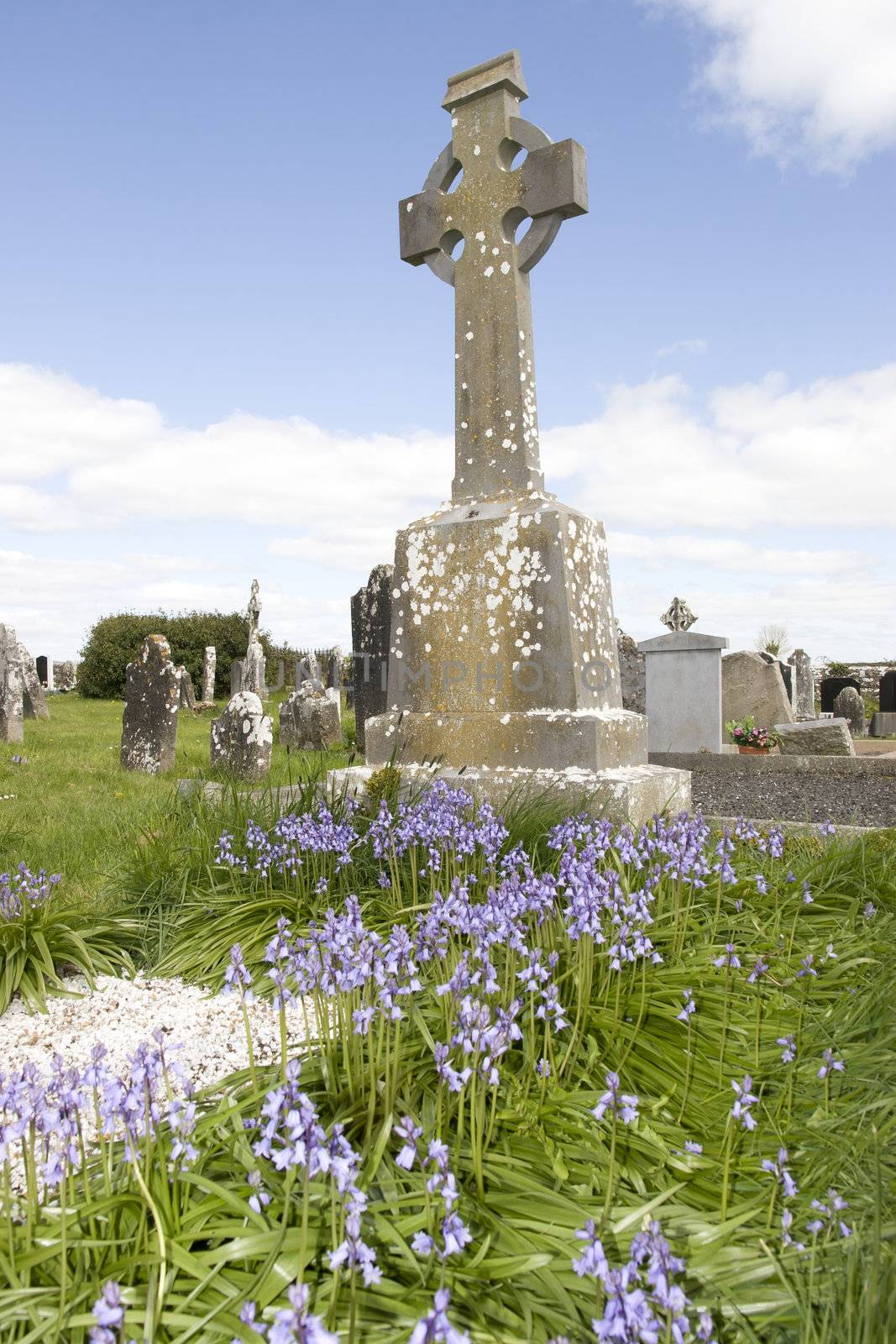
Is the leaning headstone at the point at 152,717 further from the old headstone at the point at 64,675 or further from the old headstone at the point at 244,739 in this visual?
the old headstone at the point at 64,675

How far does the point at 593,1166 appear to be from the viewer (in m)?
2.10

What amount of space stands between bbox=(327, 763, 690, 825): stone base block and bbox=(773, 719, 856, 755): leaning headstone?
702 cm

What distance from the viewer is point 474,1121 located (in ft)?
6.41

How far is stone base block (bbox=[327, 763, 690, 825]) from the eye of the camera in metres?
5.11

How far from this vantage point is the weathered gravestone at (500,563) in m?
5.52

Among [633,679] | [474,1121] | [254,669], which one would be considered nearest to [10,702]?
[633,679]

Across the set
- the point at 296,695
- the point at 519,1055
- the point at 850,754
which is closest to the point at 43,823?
the point at 519,1055

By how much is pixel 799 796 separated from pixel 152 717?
714 cm

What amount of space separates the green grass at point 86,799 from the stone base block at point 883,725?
1173 centimetres

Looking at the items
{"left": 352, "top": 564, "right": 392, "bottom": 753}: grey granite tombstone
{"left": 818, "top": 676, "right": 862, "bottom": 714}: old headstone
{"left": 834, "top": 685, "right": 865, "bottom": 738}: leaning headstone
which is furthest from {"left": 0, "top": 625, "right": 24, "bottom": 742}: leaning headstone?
{"left": 818, "top": 676, "right": 862, "bottom": 714}: old headstone

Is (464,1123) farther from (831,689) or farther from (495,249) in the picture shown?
(831,689)

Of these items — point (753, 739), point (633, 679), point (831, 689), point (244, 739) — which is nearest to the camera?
point (244, 739)

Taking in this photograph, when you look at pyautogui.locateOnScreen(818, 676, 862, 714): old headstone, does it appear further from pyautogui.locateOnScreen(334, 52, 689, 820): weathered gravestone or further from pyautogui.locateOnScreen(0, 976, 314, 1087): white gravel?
pyautogui.locateOnScreen(0, 976, 314, 1087): white gravel

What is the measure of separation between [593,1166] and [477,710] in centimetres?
379
